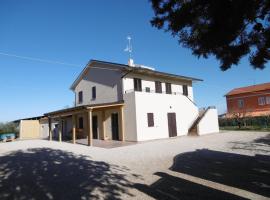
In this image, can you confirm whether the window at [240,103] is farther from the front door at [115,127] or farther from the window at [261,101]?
the front door at [115,127]

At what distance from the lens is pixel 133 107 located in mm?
17703

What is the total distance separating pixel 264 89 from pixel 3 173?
41111 millimetres

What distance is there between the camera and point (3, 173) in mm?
7918

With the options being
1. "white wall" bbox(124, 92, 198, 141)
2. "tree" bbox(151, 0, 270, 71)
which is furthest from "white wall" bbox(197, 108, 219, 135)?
"tree" bbox(151, 0, 270, 71)

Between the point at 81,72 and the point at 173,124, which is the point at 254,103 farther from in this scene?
the point at 81,72

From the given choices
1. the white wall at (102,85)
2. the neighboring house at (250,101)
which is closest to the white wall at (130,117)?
the white wall at (102,85)

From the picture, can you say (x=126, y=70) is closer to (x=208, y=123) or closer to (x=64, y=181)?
(x=208, y=123)

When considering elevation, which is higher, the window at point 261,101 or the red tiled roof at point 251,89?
the red tiled roof at point 251,89

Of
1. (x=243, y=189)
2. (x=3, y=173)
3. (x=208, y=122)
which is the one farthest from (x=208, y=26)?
(x=208, y=122)

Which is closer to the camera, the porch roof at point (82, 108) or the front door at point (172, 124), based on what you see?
the porch roof at point (82, 108)

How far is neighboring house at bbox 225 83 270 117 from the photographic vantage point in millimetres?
38094

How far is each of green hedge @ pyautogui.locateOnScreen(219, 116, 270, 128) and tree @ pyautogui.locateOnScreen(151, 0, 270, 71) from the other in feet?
91.9

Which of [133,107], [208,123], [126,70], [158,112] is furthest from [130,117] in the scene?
[208,123]

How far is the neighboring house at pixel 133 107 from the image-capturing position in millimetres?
17953
